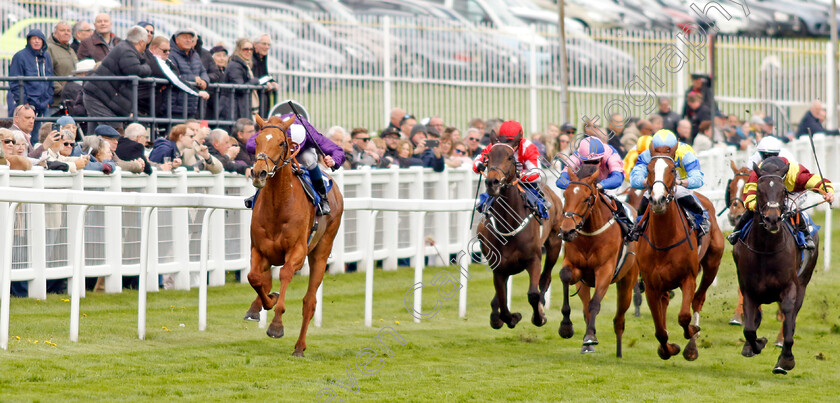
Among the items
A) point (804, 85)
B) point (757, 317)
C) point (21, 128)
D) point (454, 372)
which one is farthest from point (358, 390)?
point (804, 85)

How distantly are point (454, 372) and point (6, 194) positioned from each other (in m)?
3.01

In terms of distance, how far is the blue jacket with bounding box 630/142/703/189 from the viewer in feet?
32.3

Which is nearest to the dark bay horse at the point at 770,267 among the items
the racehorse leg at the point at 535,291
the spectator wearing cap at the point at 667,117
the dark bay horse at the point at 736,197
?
the racehorse leg at the point at 535,291

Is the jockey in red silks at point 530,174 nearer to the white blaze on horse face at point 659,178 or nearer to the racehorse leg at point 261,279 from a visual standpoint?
the white blaze on horse face at point 659,178

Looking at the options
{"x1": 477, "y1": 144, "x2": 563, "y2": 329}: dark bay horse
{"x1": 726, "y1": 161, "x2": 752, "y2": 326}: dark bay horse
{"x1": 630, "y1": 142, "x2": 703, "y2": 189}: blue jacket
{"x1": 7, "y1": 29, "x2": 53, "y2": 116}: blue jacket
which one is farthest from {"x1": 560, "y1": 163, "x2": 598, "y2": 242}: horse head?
{"x1": 7, "y1": 29, "x2": 53, "y2": 116}: blue jacket

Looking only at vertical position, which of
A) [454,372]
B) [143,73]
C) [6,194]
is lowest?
[454,372]

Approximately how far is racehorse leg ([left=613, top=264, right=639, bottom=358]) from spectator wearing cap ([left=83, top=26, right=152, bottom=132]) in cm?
494

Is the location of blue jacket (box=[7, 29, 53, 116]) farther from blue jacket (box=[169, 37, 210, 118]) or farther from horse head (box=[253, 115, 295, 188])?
horse head (box=[253, 115, 295, 188])

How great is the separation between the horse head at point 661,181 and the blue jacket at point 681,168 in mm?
393

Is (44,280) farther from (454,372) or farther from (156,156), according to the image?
(454,372)

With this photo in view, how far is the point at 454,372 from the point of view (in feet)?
29.6

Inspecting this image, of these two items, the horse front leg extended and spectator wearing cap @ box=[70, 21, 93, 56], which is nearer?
the horse front leg extended

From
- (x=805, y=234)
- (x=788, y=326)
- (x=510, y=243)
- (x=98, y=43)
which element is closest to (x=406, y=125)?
(x=98, y=43)

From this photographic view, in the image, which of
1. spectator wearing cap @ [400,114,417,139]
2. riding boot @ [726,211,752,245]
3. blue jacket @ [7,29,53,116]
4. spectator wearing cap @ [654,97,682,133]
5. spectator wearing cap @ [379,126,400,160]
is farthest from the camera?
spectator wearing cap @ [654,97,682,133]
